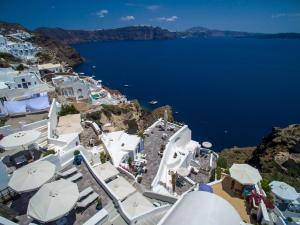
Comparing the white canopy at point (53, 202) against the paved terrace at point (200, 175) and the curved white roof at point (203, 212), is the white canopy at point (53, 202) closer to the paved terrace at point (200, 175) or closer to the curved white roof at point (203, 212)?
the curved white roof at point (203, 212)

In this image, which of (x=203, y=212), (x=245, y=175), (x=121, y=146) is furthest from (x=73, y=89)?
(x=203, y=212)

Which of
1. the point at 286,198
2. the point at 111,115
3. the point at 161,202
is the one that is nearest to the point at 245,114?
the point at 111,115

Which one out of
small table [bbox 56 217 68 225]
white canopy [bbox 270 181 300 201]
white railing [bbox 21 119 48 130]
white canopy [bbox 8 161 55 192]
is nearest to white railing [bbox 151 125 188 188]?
small table [bbox 56 217 68 225]

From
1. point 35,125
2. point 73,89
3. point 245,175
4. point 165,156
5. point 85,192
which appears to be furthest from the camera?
point 73,89

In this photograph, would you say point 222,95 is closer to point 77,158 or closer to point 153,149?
point 153,149

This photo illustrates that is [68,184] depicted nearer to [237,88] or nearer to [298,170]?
[298,170]

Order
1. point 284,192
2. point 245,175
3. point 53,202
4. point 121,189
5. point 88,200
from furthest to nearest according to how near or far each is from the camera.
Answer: point 245,175, point 284,192, point 121,189, point 88,200, point 53,202

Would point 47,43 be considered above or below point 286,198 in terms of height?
above
